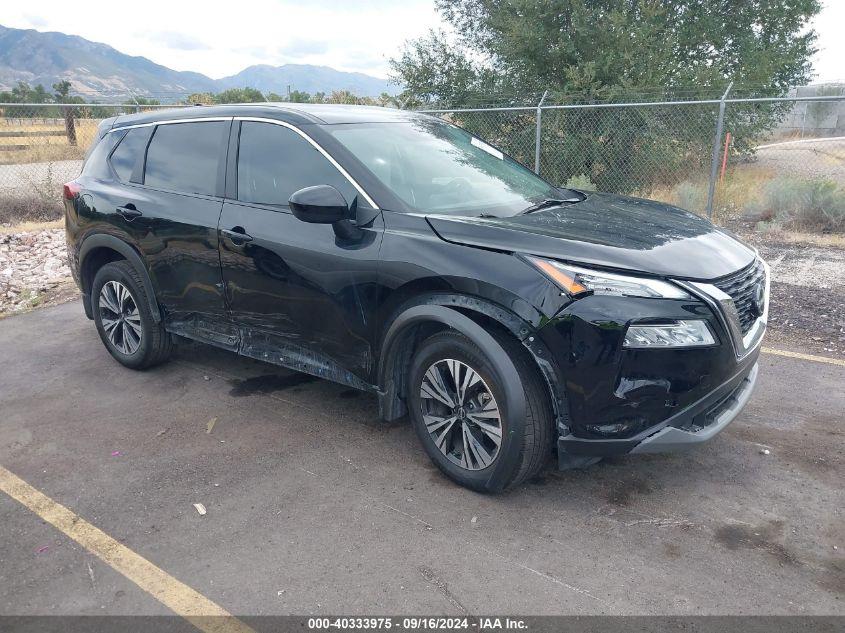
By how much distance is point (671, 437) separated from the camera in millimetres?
2912

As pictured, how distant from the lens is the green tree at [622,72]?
12078 millimetres

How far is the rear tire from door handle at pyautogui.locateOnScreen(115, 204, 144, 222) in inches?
14.1

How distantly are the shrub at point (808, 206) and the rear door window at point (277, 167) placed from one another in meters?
8.25

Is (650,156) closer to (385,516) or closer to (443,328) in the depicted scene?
(443,328)

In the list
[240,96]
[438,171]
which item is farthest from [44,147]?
[438,171]

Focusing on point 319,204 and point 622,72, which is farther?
point 622,72

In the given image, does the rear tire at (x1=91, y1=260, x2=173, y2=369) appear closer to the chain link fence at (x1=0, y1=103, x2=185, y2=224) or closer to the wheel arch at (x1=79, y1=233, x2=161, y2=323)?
the wheel arch at (x1=79, y1=233, x2=161, y2=323)

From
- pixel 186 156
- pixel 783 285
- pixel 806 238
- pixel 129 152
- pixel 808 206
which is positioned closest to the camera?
pixel 186 156

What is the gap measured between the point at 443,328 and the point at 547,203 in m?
1.18

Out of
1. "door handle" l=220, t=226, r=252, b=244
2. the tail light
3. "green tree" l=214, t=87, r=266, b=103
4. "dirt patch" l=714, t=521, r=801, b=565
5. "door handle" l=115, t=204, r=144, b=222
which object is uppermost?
"green tree" l=214, t=87, r=266, b=103

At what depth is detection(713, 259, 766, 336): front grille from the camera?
10.2 feet

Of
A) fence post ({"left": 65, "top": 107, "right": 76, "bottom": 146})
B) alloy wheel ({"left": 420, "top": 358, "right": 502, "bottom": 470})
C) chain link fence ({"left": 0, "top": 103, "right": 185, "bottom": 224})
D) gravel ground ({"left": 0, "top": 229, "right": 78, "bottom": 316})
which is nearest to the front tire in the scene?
alloy wheel ({"left": 420, "top": 358, "right": 502, "bottom": 470})

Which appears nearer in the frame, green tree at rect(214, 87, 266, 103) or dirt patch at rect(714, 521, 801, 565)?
dirt patch at rect(714, 521, 801, 565)

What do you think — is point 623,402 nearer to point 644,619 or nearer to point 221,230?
point 644,619
